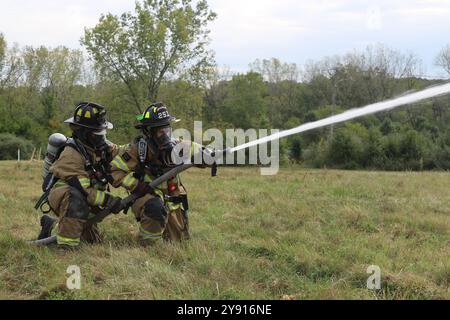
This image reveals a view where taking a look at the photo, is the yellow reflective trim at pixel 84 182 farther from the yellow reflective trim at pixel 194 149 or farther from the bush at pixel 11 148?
the bush at pixel 11 148

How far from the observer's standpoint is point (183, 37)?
2827 centimetres

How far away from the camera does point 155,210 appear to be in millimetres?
5090

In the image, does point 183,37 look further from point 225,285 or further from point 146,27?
point 225,285

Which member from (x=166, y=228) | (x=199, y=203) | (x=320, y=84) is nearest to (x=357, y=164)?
(x=320, y=84)

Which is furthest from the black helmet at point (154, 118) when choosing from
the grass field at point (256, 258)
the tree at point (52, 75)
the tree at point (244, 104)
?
the tree at point (244, 104)

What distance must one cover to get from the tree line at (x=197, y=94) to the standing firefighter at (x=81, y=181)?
20.6 metres

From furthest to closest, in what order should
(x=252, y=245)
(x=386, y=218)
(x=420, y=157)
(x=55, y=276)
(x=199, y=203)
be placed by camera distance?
(x=420, y=157) < (x=199, y=203) < (x=386, y=218) < (x=252, y=245) < (x=55, y=276)

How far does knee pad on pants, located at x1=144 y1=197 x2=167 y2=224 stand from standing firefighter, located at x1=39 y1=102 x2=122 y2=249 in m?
0.31

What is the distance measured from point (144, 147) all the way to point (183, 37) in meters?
24.0

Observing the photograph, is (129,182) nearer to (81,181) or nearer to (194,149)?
(81,181)

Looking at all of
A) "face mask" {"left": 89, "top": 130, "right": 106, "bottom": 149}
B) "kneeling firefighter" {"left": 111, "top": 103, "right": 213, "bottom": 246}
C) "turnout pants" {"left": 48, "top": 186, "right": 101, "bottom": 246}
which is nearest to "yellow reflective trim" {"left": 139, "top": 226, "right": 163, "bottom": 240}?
"kneeling firefighter" {"left": 111, "top": 103, "right": 213, "bottom": 246}

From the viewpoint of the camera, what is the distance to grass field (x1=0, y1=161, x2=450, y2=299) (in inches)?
148

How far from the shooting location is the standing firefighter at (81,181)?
198 inches

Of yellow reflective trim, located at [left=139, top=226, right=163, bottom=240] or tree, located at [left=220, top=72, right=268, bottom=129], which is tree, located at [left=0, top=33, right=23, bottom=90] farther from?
yellow reflective trim, located at [left=139, top=226, right=163, bottom=240]
